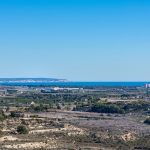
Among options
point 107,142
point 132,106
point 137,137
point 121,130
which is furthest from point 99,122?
point 132,106

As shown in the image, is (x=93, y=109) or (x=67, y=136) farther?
(x=93, y=109)

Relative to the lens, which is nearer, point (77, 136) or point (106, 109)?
point (77, 136)

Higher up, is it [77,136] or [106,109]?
[106,109]

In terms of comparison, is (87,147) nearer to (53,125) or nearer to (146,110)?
(53,125)

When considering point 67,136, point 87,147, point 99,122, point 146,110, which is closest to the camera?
point 87,147

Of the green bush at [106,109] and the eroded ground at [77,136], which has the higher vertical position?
the green bush at [106,109]

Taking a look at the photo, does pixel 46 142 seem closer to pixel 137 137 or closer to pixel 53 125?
pixel 137 137

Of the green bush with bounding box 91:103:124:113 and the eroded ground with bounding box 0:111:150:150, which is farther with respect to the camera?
the green bush with bounding box 91:103:124:113

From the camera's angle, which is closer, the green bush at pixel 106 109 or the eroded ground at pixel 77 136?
the eroded ground at pixel 77 136

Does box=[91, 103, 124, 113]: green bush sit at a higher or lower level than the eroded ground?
higher

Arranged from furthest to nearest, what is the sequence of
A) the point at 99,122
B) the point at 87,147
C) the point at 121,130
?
the point at 99,122, the point at 121,130, the point at 87,147
